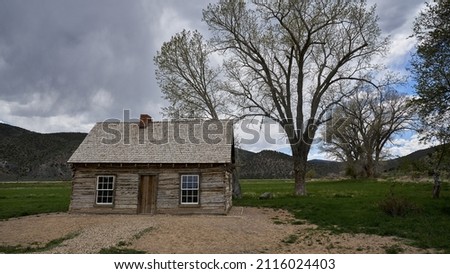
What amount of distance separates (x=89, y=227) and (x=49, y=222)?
11.7ft

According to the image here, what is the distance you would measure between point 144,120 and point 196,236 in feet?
44.7

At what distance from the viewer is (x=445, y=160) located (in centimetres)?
2516

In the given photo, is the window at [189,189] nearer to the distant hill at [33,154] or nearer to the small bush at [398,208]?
the small bush at [398,208]

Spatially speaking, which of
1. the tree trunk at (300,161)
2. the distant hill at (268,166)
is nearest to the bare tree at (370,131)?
the tree trunk at (300,161)

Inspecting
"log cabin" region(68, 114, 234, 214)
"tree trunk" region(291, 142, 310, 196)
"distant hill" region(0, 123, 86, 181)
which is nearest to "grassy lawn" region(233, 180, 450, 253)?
"log cabin" region(68, 114, 234, 214)

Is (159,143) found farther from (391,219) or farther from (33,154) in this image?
(33,154)

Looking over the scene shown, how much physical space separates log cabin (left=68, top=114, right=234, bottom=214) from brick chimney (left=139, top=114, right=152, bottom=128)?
2462mm

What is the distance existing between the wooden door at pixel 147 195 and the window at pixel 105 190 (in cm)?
181

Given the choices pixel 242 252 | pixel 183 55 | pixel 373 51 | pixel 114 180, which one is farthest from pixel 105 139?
pixel 373 51

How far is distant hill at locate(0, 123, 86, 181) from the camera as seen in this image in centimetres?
10719

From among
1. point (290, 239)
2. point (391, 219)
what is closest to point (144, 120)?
point (290, 239)

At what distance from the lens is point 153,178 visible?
894 inches

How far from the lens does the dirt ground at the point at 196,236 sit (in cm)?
1251

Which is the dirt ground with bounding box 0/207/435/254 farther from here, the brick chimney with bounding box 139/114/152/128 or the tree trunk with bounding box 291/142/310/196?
the tree trunk with bounding box 291/142/310/196
